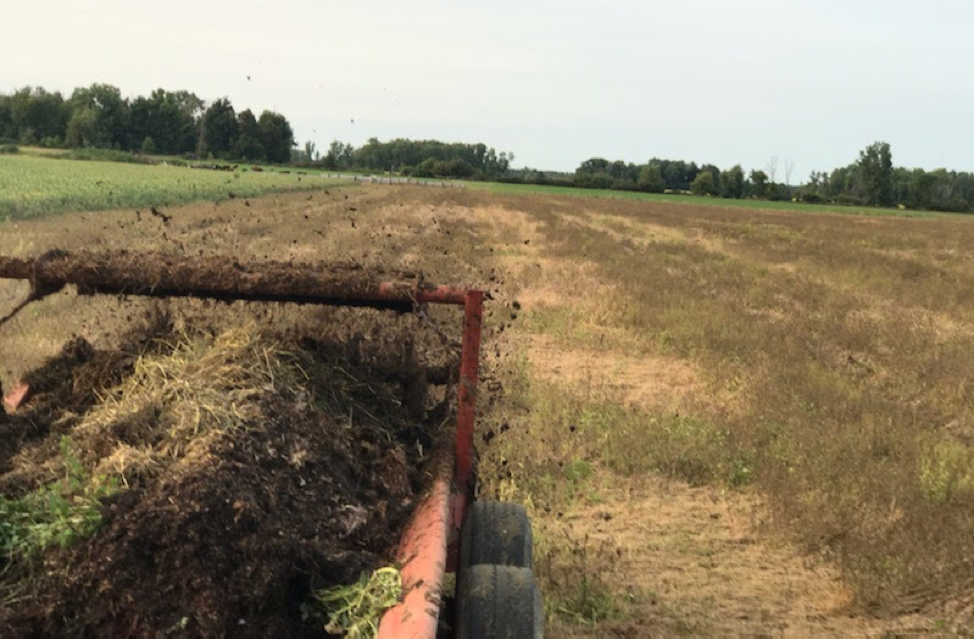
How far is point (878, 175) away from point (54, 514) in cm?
12215

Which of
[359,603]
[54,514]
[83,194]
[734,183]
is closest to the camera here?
[359,603]

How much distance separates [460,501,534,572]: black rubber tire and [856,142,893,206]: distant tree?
11747 centimetres

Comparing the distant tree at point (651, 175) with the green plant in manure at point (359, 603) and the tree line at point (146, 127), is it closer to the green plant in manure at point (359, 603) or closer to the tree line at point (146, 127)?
the tree line at point (146, 127)

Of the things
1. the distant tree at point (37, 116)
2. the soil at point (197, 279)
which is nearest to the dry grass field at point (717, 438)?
the soil at point (197, 279)

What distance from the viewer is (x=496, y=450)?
6.27 meters

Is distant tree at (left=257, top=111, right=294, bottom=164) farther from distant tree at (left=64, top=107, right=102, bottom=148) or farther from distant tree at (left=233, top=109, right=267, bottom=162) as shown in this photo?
distant tree at (left=64, top=107, right=102, bottom=148)

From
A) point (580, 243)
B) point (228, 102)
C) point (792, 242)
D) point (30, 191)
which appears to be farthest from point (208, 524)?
point (228, 102)

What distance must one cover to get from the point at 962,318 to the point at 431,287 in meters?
13.2

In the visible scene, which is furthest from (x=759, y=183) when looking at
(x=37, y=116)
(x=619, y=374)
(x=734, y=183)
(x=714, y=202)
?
(x=619, y=374)

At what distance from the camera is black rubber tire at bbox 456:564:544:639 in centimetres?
279

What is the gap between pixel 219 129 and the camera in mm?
81125

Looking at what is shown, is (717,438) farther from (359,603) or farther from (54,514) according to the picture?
(54,514)

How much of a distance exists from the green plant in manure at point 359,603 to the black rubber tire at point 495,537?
78 centimetres

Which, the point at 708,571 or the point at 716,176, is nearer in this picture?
the point at 708,571
